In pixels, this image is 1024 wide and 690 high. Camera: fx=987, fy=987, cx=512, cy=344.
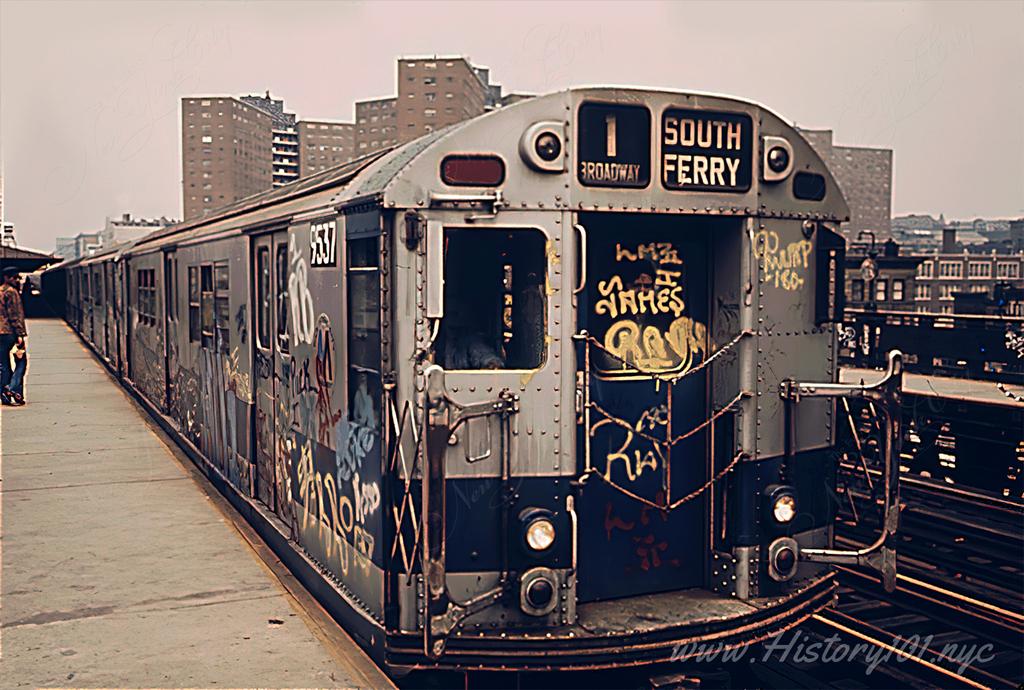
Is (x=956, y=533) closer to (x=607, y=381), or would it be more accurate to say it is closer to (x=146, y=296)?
(x=607, y=381)

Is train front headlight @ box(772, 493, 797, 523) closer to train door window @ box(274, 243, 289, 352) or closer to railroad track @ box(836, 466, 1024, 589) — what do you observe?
railroad track @ box(836, 466, 1024, 589)

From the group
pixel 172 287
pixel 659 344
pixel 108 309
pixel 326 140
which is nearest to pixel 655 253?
pixel 659 344

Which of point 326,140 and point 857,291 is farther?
point 326,140

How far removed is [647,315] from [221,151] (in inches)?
3163

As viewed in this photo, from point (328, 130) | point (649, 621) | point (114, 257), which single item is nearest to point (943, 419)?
point (649, 621)

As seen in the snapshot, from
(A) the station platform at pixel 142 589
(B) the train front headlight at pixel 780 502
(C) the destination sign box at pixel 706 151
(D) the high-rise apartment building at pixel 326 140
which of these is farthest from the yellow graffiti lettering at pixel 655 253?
(D) the high-rise apartment building at pixel 326 140

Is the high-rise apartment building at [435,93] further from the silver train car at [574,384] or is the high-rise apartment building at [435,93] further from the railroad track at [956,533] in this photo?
the silver train car at [574,384]

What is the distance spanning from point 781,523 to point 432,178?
2897mm

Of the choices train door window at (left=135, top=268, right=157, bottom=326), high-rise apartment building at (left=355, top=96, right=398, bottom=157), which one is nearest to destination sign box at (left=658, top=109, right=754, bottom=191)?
train door window at (left=135, top=268, right=157, bottom=326)

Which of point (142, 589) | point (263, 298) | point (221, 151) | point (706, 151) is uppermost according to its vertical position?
point (221, 151)

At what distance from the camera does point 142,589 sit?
22.8 feet

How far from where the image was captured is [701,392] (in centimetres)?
606

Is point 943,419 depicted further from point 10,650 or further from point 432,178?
point 10,650

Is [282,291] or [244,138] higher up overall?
[244,138]
